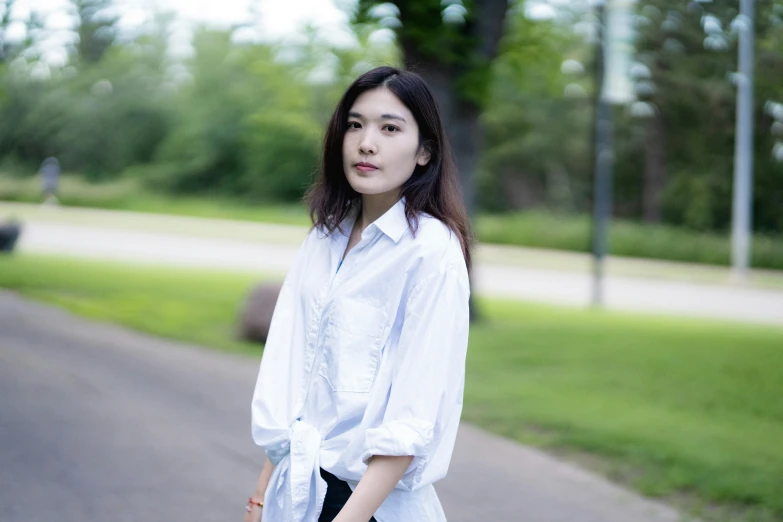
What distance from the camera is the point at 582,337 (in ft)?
34.6

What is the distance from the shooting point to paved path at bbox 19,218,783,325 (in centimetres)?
1733

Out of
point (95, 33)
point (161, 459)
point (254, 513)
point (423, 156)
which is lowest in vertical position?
point (161, 459)

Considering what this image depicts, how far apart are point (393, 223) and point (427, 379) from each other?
1.06 feet

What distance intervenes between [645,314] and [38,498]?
1159 centimetres

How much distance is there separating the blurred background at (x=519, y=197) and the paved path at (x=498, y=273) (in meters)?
0.16

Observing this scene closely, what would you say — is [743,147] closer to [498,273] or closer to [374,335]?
[498,273]

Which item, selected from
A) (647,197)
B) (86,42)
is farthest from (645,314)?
(86,42)

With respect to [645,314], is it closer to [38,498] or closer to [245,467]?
[245,467]

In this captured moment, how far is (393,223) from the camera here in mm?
1854

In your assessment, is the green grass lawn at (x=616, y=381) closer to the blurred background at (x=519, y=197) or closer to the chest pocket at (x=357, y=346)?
the blurred background at (x=519, y=197)

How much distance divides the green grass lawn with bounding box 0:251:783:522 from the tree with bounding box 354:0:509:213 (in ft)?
6.96

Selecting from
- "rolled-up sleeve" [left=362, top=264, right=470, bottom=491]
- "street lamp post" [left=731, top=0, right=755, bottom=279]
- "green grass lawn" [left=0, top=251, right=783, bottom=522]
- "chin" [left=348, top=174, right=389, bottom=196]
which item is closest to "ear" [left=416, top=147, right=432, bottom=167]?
"chin" [left=348, top=174, right=389, bottom=196]

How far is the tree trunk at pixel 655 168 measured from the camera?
37.0 metres

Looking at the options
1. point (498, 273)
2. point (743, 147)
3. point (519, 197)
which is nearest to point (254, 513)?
point (498, 273)
